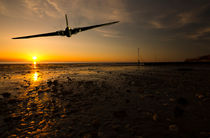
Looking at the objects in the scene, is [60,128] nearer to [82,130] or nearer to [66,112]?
[82,130]

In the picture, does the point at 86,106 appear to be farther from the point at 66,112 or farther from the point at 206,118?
the point at 206,118

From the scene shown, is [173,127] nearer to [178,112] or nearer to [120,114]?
[178,112]

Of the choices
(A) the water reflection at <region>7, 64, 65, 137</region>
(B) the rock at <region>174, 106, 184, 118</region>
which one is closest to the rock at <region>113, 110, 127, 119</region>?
(B) the rock at <region>174, 106, 184, 118</region>

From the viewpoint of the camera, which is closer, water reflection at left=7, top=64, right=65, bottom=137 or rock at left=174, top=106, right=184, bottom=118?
water reflection at left=7, top=64, right=65, bottom=137

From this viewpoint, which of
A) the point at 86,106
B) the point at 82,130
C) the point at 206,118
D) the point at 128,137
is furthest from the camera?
the point at 86,106

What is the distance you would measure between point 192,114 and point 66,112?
5.08 m

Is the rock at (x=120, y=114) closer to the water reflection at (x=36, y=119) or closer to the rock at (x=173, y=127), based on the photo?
the rock at (x=173, y=127)

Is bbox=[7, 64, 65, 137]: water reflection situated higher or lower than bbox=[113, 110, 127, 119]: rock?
higher

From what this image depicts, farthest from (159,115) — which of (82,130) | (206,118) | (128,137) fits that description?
(82,130)

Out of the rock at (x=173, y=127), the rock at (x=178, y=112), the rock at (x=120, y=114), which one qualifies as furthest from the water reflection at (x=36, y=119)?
the rock at (x=178, y=112)

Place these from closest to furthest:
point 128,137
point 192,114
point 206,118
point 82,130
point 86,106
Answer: point 128,137
point 82,130
point 206,118
point 192,114
point 86,106

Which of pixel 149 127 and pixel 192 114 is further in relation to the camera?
pixel 192 114

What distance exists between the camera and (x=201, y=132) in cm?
289

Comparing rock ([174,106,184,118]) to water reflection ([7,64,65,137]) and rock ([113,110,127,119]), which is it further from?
water reflection ([7,64,65,137])
